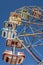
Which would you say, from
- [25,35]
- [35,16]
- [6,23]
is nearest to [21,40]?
[25,35]

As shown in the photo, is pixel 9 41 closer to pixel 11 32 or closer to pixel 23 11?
pixel 11 32

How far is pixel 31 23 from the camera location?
41.2 ft

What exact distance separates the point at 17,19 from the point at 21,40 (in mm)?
1679

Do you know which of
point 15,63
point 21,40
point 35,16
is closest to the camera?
point 15,63

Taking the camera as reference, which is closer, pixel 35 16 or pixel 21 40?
pixel 21 40

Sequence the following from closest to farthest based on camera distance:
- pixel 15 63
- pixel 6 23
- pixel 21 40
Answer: pixel 15 63, pixel 21 40, pixel 6 23

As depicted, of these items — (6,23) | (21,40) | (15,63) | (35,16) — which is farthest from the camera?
(35,16)

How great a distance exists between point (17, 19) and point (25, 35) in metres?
1.96

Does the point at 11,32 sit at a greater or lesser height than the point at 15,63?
greater

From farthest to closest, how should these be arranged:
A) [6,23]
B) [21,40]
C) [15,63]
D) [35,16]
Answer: [35,16] → [6,23] → [21,40] → [15,63]

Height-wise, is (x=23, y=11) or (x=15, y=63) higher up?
(x=23, y=11)

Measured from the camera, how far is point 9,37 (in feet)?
41.2

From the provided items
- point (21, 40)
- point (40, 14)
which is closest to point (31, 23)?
point (21, 40)

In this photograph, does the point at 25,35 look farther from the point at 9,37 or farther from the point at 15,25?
the point at 15,25
